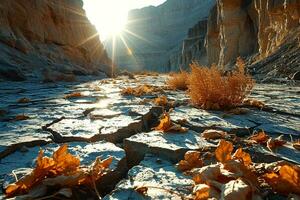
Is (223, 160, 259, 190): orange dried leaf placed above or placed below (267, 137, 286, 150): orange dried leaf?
above

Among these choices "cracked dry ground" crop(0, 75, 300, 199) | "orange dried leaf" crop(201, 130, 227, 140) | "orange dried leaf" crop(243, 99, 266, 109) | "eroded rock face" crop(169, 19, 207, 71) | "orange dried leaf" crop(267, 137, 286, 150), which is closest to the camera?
"cracked dry ground" crop(0, 75, 300, 199)

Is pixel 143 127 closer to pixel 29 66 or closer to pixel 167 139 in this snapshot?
pixel 167 139

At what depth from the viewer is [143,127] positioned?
2.88 metres

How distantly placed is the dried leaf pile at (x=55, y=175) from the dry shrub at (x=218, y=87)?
227cm

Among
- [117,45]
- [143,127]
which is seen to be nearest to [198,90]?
[143,127]

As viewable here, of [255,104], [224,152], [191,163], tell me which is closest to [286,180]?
[224,152]

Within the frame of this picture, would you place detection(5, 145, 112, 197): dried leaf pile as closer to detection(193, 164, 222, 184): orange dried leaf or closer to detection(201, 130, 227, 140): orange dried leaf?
detection(193, 164, 222, 184): orange dried leaf

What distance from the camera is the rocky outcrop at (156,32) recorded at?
302 feet

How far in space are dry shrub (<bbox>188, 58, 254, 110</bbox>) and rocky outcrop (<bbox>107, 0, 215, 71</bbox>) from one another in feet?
266

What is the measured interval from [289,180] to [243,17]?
2450cm

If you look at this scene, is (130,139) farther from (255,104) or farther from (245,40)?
(245,40)

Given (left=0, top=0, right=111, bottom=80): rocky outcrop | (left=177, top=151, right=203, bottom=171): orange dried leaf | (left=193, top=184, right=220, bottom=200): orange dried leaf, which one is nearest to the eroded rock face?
(left=0, top=0, right=111, bottom=80): rocky outcrop

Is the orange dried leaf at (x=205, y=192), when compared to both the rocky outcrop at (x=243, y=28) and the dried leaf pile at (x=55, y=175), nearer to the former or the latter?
the dried leaf pile at (x=55, y=175)

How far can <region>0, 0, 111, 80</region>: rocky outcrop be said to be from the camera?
10491 mm
